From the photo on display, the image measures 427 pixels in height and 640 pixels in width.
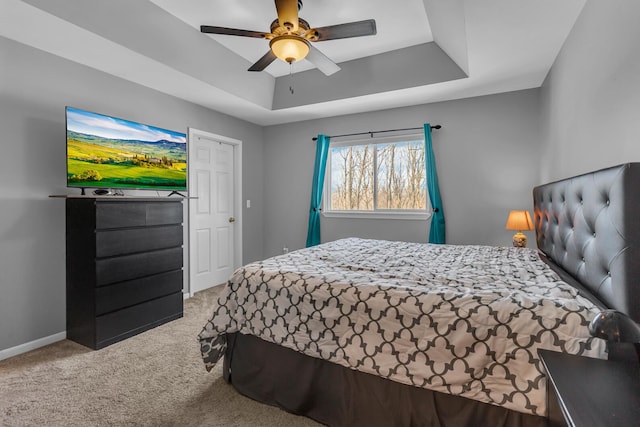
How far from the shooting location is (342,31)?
2139mm

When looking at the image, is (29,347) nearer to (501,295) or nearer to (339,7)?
(501,295)

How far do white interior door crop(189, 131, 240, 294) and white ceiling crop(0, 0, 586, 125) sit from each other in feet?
2.06

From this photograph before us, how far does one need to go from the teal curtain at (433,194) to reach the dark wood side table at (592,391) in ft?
9.44

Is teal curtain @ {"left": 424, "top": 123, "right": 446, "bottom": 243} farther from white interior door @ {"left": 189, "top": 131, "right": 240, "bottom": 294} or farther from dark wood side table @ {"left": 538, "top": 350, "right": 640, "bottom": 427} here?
dark wood side table @ {"left": 538, "top": 350, "right": 640, "bottom": 427}

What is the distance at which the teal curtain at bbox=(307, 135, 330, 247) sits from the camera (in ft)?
14.8

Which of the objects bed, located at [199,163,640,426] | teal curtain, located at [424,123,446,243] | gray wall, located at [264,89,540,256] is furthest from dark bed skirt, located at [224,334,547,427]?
gray wall, located at [264,89,540,256]

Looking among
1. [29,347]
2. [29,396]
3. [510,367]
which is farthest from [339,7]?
[29,347]

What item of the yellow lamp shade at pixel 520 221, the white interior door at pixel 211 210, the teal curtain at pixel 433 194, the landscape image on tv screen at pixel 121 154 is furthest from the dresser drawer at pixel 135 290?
the yellow lamp shade at pixel 520 221

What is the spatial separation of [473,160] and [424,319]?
2.87 m

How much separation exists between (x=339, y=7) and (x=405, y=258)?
84.8 inches

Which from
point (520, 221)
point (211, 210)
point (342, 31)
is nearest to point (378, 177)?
point (520, 221)

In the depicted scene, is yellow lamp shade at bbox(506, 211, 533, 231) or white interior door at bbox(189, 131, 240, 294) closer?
yellow lamp shade at bbox(506, 211, 533, 231)

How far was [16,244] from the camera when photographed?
2461 millimetres

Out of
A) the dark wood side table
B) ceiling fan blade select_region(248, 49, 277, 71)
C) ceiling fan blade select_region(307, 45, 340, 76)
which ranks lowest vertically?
the dark wood side table
